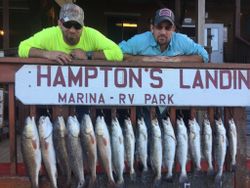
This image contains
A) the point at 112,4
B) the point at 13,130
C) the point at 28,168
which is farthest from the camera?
the point at 112,4

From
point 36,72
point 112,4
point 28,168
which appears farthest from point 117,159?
point 112,4

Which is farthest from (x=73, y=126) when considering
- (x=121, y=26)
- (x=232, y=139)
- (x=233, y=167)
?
(x=121, y=26)

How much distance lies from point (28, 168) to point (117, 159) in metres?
0.67

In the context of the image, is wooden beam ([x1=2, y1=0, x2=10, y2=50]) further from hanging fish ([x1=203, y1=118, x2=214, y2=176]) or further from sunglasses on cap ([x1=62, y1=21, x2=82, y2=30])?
hanging fish ([x1=203, y1=118, x2=214, y2=176])

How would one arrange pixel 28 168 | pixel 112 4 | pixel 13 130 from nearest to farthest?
pixel 28 168 → pixel 13 130 → pixel 112 4

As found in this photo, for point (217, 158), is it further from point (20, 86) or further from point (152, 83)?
point (20, 86)

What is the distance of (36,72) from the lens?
156 inches

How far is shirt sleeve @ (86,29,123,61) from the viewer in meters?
4.21

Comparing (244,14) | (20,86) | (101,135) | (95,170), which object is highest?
(244,14)

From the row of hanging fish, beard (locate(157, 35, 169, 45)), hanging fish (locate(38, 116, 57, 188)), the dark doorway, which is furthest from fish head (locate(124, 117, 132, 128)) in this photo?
the dark doorway

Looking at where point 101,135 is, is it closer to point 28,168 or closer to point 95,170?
point 95,170

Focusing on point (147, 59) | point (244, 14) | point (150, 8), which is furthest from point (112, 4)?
point (147, 59)

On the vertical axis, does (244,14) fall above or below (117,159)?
above

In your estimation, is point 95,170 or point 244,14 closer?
point 95,170
